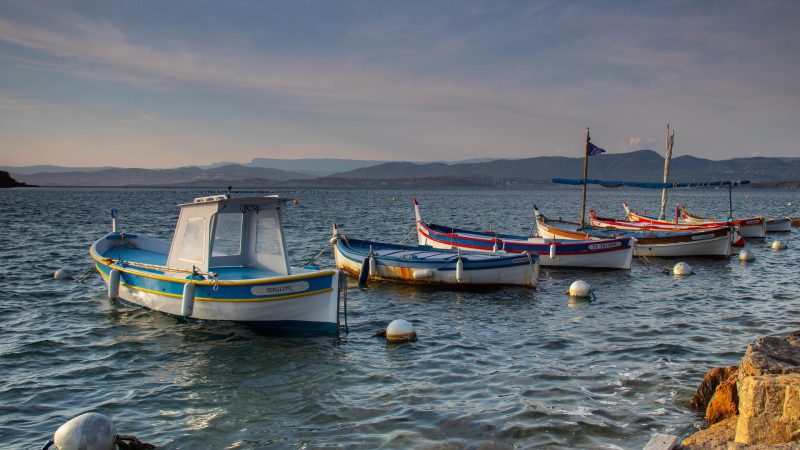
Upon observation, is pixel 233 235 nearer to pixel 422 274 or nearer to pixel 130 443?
pixel 422 274

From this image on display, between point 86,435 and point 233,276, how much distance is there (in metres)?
7.71

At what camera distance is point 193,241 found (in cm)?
1644

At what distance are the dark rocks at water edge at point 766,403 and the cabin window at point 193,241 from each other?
12.5 meters

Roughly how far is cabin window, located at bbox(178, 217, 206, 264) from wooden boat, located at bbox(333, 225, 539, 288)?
725 cm

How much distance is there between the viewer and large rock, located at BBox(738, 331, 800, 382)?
285 inches

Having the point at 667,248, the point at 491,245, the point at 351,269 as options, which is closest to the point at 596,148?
the point at 667,248

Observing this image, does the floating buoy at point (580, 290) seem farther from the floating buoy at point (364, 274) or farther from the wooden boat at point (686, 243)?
the wooden boat at point (686, 243)

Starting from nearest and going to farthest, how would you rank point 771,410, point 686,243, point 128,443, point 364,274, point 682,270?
point 771,410 → point 128,443 → point 364,274 → point 682,270 → point 686,243

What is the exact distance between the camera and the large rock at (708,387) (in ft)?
32.1

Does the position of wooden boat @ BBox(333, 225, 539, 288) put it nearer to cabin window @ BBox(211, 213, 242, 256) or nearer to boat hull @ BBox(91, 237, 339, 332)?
cabin window @ BBox(211, 213, 242, 256)

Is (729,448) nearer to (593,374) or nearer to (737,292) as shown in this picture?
(593,374)

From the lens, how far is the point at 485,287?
69.8 feet

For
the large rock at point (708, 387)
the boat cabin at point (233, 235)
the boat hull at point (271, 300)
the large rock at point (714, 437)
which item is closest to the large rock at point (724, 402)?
the large rock at point (708, 387)

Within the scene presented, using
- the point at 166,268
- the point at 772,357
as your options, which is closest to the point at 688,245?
the point at 772,357
